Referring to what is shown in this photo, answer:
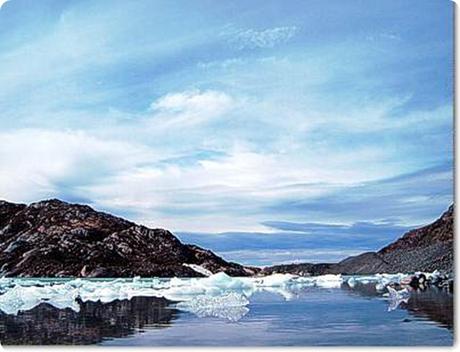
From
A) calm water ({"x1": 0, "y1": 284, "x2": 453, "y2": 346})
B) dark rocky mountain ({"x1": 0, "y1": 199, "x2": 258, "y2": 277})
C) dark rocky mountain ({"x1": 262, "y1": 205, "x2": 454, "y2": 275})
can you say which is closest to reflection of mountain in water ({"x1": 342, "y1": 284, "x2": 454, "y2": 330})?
calm water ({"x1": 0, "y1": 284, "x2": 453, "y2": 346})

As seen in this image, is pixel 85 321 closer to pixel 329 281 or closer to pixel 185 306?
pixel 185 306

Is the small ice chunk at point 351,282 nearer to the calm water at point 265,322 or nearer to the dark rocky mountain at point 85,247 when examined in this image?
the calm water at point 265,322

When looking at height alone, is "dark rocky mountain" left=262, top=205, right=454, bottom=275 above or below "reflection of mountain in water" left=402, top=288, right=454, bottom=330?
above

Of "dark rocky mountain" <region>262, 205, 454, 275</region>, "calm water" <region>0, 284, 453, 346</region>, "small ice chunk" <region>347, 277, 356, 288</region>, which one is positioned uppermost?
"dark rocky mountain" <region>262, 205, 454, 275</region>

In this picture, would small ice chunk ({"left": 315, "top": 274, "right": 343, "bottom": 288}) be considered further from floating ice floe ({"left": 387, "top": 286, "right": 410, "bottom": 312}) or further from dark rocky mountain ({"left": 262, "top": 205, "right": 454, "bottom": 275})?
floating ice floe ({"left": 387, "top": 286, "right": 410, "bottom": 312})

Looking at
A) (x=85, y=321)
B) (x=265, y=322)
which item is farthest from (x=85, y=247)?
(x=265, y=322)

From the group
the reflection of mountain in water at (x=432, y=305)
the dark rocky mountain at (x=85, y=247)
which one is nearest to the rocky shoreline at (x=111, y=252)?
the dark rocky mountain at (x=85, y=247)
